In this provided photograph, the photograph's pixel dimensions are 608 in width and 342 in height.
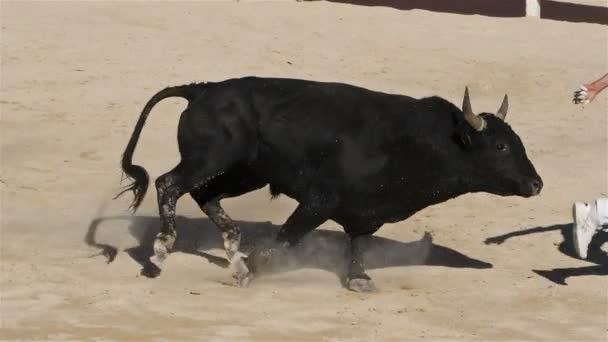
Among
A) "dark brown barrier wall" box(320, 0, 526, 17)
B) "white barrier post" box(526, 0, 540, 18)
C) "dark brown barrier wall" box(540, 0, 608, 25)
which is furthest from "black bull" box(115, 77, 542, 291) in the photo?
"dark brown barrier wall" box(540, 0, 608, 25)

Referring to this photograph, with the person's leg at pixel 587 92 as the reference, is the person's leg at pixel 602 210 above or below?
below

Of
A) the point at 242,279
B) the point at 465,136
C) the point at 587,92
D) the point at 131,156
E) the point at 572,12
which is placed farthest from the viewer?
the point at 572,12

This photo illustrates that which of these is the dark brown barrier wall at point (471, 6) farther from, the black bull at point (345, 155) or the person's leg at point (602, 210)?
the black bull at point (345, 155)

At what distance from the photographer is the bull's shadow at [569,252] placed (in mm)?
9844

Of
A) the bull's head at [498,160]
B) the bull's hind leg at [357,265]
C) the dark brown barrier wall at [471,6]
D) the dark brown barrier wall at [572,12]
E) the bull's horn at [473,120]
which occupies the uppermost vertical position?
the dark brown barrier wall at [572,12]

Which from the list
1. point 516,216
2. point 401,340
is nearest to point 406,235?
point 516,216

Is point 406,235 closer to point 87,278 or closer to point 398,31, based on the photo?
point 87,278

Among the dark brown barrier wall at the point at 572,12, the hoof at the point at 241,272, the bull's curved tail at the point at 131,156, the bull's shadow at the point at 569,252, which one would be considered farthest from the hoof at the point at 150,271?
the dark brown barrier wall at the point at 572,12

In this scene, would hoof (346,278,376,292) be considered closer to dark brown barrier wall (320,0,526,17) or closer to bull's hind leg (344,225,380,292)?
bull's hind leg (344,225,380,292)

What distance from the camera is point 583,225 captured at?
9844mm

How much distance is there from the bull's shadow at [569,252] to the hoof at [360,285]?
1.29 meters

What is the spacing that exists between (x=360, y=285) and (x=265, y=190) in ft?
9.00

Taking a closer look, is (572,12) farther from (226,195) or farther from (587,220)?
(226,195)

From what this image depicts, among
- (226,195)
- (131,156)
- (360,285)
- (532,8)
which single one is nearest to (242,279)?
(360,285)
